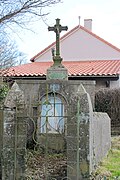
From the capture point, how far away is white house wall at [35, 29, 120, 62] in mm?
24594

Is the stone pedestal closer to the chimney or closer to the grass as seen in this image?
the grass

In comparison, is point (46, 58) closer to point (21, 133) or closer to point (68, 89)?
point (68, 89)

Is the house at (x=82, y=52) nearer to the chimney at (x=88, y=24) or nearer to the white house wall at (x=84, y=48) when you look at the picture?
the white house wall at (x=84, y=48)

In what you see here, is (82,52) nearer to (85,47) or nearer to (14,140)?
(85,47)

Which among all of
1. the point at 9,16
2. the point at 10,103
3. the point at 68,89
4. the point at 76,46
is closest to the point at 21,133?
the point at 10,103

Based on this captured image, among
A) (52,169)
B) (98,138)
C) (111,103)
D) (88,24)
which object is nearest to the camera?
(52,169)

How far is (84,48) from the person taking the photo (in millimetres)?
24984

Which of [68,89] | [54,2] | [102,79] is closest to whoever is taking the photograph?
[68,89]

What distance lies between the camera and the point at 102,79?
18891mm

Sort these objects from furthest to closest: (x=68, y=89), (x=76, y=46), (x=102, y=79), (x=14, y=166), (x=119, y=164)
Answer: (x=76, y=46) < (x=102, y=79) < (x=68, y=89) < (x=119, y=164) < (x=14, y=166)

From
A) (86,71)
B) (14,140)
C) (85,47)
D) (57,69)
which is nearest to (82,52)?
(85,47)

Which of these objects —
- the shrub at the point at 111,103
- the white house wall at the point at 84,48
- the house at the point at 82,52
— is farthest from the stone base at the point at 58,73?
the white house wall at the point at 84,48

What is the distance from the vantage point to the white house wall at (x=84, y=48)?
2459 cm

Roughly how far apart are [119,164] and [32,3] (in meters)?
5.43
